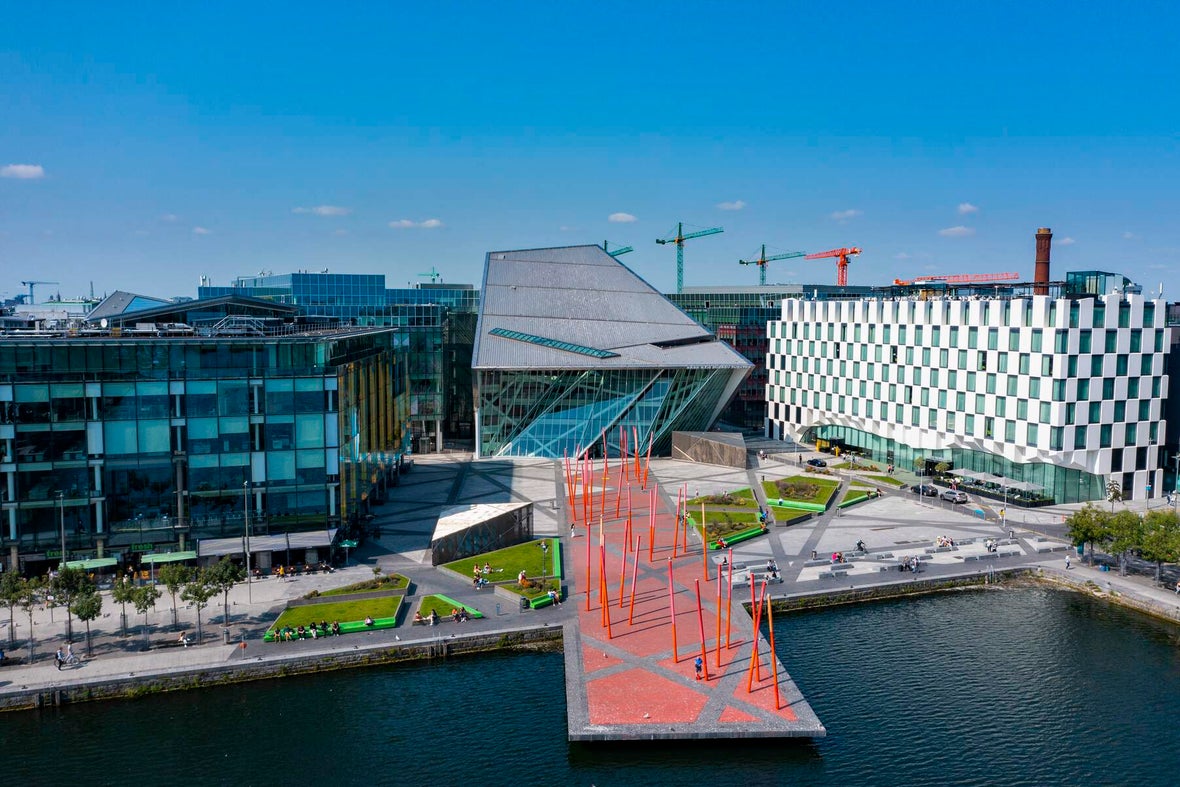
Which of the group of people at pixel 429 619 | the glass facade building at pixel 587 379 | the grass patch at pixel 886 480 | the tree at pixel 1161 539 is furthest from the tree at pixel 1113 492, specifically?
the group of people at pixel 429 619

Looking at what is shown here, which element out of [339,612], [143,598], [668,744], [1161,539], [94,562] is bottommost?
[668,744]

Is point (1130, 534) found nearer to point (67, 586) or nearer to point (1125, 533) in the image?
point (1125, 533)

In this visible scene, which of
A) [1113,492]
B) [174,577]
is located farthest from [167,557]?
[1113,492]

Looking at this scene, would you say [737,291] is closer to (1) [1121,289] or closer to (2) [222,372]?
(1) [1121,289]

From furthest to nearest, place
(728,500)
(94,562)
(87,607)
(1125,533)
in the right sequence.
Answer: (728,500) → (1125,533) → (94,562) → (87,607)

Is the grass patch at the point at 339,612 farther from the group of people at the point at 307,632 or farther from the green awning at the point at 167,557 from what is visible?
the green awning at the point at 167,557

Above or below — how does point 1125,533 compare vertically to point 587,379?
below
